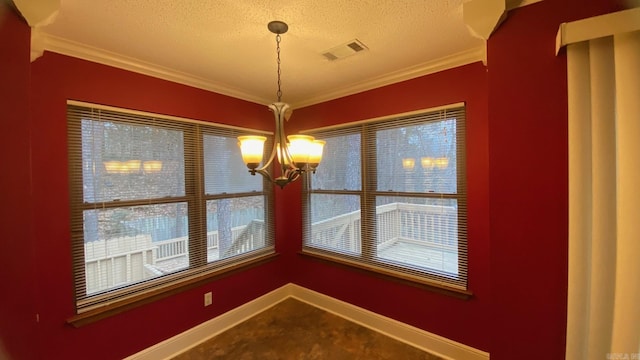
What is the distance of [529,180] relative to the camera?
1.20m

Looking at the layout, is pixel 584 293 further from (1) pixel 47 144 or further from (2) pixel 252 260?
(1) pixel 47 144

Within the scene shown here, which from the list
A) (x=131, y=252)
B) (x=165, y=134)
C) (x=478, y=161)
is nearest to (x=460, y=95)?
(x=478, y=161)

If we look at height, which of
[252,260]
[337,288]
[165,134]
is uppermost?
[165,134]

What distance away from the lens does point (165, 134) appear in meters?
2.27

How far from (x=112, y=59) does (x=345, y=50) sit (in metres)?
1.76

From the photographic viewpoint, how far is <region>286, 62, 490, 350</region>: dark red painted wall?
78.3 inches

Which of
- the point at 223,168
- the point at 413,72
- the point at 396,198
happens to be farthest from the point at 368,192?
the point at 223,168

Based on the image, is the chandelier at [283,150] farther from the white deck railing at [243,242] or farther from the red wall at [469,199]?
the white deck railing at [243,242]

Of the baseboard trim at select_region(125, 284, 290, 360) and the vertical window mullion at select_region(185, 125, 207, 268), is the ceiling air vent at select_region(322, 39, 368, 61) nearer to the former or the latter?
the vertical window mullion at select_region(185, 125, 207, 268)

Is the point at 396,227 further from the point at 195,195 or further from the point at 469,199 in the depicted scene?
the point at 195,195

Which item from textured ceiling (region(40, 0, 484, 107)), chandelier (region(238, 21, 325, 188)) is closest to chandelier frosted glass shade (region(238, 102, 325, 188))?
chandelier (region(238, 21, 325, 188))

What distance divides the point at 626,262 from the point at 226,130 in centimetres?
290

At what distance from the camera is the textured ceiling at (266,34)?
1.42m

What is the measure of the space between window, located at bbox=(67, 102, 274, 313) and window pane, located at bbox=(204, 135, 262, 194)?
0.01 meters
